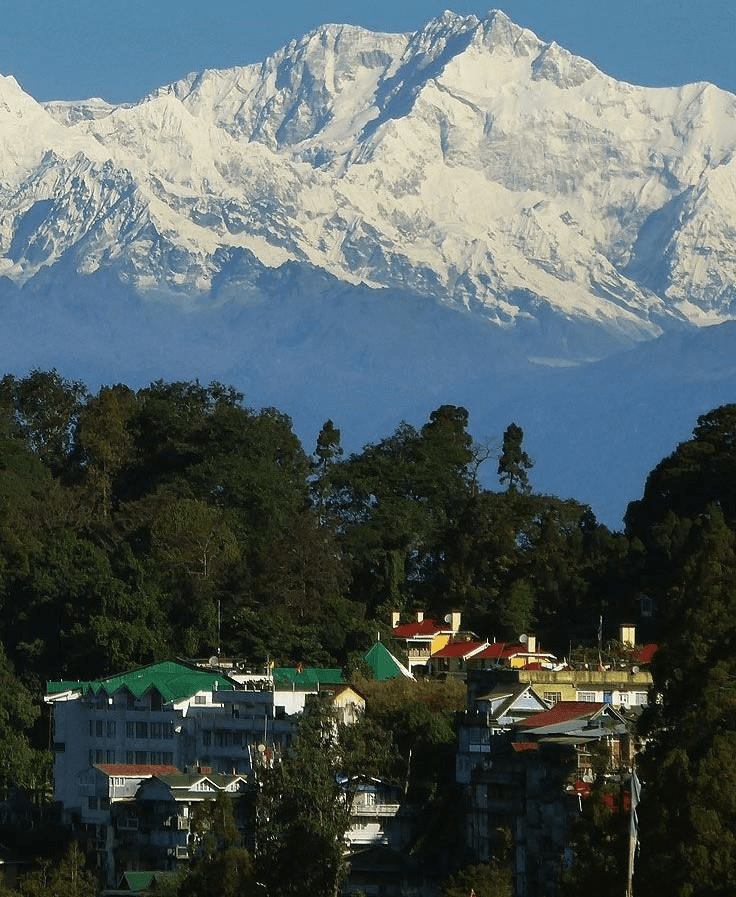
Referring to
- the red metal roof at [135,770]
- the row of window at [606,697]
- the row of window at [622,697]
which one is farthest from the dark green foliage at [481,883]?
the red metal roof at [135,770]

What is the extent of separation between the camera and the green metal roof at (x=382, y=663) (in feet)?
271

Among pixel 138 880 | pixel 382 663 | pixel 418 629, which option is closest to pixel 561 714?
pixel 138 880

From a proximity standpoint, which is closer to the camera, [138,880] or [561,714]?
[138,880]

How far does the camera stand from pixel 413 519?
3981 inches

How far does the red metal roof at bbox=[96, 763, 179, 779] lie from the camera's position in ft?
240

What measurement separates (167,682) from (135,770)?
559 centimetres

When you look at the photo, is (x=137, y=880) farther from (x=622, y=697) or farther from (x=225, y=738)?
(x=622, y=697)

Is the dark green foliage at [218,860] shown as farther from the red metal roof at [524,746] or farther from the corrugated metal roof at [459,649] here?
the corrugated metal roof at [459,649]

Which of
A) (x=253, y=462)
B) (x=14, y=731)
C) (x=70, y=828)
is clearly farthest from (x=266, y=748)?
(x=253, y=462)

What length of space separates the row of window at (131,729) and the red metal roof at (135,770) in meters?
2.57

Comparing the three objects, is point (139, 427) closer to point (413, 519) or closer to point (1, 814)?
point (413, 519)

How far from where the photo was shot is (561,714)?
226 ft

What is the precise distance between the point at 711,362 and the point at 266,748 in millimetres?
121778

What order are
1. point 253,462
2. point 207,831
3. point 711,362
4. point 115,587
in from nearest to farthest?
1. point 207,831
2. point 115,587
3. point 253,462
4. point 711,362
